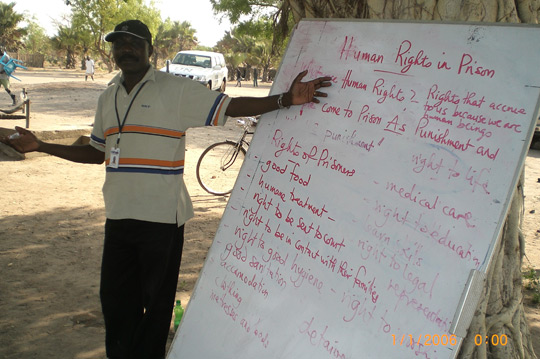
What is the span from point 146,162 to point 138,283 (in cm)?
80

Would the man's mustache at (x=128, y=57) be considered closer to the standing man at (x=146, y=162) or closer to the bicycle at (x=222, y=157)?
the standing man at (x=146, y=162)

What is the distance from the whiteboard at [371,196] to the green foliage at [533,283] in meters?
3.14

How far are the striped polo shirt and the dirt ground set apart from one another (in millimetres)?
1271

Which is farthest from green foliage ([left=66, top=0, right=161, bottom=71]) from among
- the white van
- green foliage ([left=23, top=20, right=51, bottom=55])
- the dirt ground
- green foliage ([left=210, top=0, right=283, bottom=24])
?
green foliage ([left=23, top=20, right=51, bottom=55])

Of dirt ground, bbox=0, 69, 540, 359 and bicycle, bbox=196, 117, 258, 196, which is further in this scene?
bicycle, bbox=196, 117, 258, 196

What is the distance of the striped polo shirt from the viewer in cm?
254

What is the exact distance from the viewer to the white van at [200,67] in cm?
1902

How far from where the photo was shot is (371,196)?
1.91 metres

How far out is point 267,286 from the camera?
2.20 m

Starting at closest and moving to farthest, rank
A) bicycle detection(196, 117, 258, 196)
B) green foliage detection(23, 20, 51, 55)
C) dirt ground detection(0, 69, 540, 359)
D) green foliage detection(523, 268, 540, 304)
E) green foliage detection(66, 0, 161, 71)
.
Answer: dirt ground detection(0, 69, 540, 359), green foliage detection(523, 268, 540, 304), bicycle detection(196, 117, 258, 196), green foliage detection(66, 0, 161, 71), green foliage detection(23, 20, 51, 55)

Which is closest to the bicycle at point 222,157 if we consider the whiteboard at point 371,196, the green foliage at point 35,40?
the whiteboard at point 371,196

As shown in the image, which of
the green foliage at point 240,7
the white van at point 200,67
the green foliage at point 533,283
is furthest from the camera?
the white van at point 200,67

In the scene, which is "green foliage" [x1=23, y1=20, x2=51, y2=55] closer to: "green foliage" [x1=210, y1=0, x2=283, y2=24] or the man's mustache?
"green foliage" [x1=210, y1=0, x2=283, y2=24]

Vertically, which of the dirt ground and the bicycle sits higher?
the bicycle
